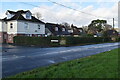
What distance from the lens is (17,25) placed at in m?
36.8

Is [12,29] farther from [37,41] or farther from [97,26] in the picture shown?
[97,26]

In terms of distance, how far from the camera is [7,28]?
38969mm

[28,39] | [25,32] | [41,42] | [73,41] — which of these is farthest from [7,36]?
[73,41]

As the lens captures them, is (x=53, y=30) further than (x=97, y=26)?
No

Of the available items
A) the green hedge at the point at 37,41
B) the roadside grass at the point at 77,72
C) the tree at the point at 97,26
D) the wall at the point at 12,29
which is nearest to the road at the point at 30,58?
the roadside grass at the point at 77,72

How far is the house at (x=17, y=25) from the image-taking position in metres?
37.3

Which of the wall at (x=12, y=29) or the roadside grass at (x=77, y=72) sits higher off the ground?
the wall at (x=12, y=29)

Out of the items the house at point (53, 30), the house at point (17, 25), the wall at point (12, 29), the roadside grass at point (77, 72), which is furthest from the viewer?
the house at point (53, 30)

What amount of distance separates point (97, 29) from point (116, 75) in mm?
81563

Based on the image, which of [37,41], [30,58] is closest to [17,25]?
[37,41]

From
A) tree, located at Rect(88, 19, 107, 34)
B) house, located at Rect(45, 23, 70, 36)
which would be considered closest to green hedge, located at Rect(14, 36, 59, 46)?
house, located at Rect(45, 23, 70, 36)

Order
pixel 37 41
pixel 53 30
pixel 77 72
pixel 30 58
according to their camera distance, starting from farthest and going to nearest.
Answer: pixel 53 30
pixel 37 41
pixel 30 58
pixel 77 72

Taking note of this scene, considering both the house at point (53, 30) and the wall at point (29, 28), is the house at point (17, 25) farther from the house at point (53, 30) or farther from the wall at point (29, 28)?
the house at point (53, 30)

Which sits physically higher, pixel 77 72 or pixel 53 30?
pixel 53 30
